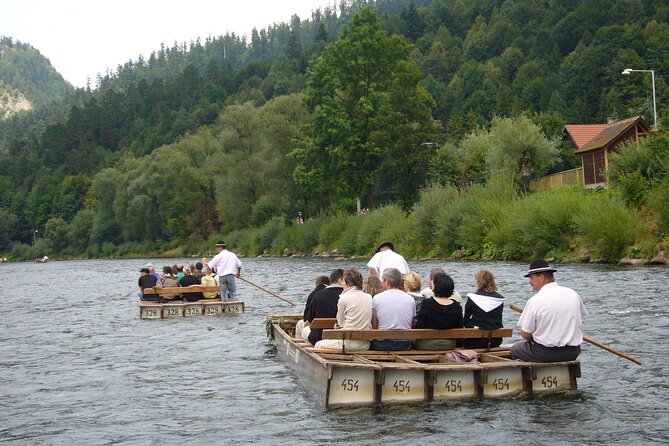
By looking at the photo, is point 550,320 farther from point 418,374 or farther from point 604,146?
point 604,146

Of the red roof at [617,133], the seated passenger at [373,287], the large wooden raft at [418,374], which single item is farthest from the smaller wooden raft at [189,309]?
the red roof at [617,133]

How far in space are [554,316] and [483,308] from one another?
1533 mm

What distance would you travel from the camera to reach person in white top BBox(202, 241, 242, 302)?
24906 millimetres

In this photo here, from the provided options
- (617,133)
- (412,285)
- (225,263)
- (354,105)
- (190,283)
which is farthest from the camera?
(354,105)

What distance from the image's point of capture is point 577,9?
132 metres

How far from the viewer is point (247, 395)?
45.4 feet

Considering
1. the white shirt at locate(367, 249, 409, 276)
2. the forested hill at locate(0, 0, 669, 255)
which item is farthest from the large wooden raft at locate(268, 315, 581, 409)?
the forested hill at locate(0, 0, 669, 255)

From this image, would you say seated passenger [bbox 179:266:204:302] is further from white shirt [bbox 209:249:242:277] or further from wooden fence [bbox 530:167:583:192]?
wooden fence [bbox 530:167:583:192]

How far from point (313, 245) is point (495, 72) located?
82.6 m

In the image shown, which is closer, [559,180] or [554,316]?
[554,316]

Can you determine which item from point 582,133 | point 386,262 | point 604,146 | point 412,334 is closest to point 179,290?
point 386,262

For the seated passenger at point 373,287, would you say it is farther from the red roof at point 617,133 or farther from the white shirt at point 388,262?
the red roof at point 617,133

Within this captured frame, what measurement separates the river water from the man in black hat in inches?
27.3

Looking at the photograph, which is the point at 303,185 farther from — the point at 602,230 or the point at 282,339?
the point at 282,339
